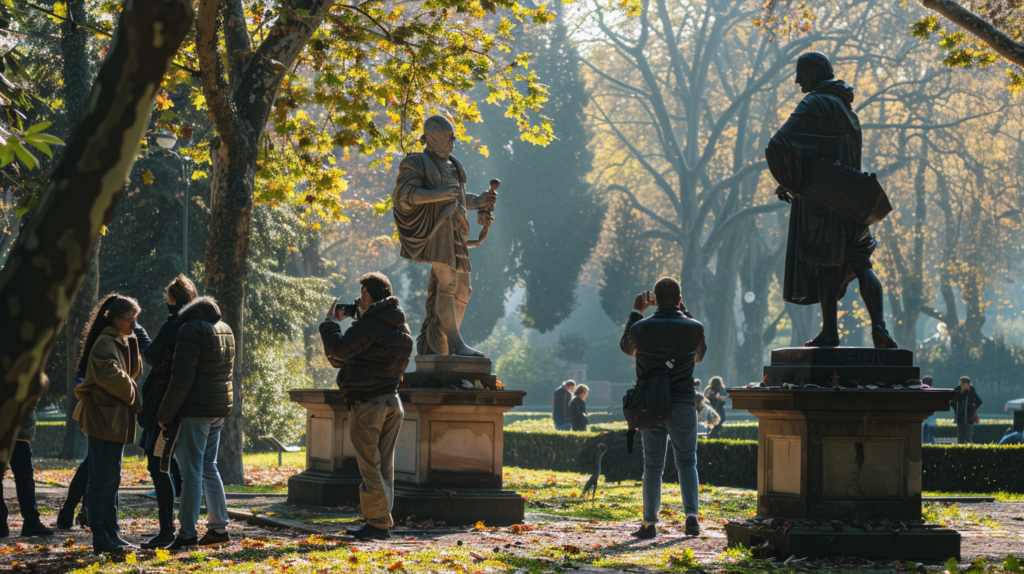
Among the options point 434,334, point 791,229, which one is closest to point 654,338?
point 791,229

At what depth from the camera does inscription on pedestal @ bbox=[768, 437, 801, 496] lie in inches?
244

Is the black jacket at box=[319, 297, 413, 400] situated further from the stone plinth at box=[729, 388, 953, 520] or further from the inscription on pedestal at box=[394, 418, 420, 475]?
the stone plinth at box=[729, 388, 953, 520]

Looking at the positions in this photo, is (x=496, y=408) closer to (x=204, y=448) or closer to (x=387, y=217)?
(x=204, y=448)

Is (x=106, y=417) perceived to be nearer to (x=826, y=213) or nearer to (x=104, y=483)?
(x=104, y=483)

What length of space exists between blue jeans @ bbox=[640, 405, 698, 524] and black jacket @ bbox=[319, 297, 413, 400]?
1.99 metres

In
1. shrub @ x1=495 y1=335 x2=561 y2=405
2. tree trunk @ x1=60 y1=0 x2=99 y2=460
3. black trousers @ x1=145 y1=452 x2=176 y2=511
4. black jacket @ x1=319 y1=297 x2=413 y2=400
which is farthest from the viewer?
shrub @ x1=495 y1=335 x2=561 y2=405

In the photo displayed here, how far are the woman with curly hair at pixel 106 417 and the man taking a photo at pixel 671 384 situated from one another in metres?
3.53

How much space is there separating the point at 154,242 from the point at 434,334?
1625cm

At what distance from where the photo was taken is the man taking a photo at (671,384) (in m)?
7.15

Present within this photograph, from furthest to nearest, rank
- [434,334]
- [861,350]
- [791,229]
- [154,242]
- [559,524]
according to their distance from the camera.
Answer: [154,242] < [434,334] < [559,524] < [791,229] < [861,350]

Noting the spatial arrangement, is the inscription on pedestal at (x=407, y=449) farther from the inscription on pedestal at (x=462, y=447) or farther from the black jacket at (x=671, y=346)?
the black jacket at (x=671, y=346)

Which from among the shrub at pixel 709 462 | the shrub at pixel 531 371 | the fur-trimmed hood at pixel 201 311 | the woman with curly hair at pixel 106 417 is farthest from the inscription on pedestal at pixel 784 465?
the shrub at pixel 531 371

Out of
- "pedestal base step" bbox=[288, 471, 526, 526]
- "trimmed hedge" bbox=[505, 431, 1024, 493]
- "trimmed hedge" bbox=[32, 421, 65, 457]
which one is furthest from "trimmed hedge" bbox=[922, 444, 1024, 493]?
"trimmed hedge" bbox=[32, 421, 65, 457]

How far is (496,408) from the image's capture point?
27.6ft
